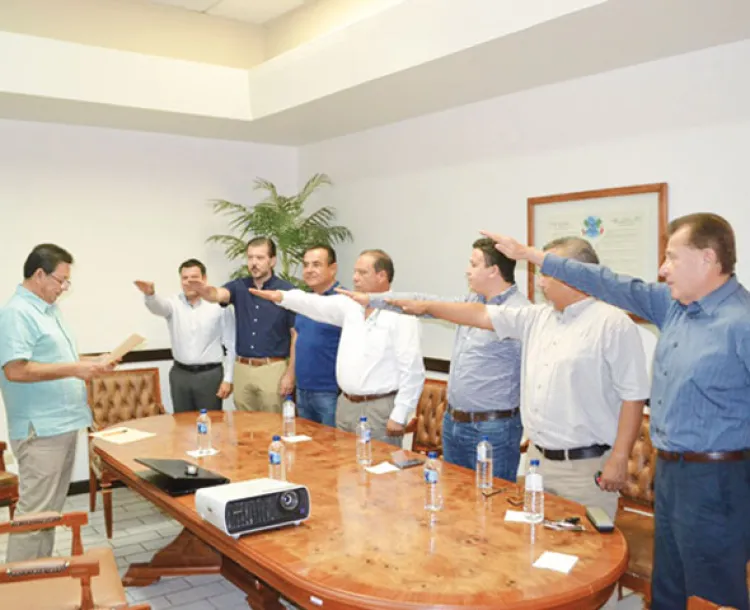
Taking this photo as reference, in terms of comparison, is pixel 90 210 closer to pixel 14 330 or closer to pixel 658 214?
pixel 14 330

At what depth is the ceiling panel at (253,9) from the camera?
584 cm

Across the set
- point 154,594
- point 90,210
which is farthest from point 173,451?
point 90,210

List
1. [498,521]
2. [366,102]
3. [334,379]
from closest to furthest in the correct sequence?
[498,521] → [334,379] → [366,102]

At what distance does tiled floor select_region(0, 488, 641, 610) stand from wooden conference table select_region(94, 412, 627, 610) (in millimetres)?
556

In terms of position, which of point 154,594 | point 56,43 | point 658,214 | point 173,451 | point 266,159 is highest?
point 56,43

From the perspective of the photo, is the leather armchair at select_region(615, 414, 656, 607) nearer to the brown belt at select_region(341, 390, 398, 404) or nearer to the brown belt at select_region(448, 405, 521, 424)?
the brown belt at select_region(448, 405, 521, 424)

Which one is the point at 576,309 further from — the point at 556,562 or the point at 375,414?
the point at 375,414

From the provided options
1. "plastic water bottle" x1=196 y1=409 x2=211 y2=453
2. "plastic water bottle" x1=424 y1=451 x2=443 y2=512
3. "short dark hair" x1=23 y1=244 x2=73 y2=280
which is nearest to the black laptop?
"plastic water bottle" x1=196 y1=409 x2=211 y2=453

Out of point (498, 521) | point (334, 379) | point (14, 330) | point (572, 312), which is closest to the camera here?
point (498, 521)

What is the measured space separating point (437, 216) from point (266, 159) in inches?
85.5

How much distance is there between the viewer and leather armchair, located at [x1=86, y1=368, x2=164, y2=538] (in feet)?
18.4

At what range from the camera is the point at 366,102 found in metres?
5.18

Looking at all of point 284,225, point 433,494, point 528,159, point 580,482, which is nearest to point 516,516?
point 433,494

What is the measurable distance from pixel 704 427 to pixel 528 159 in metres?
2.69
